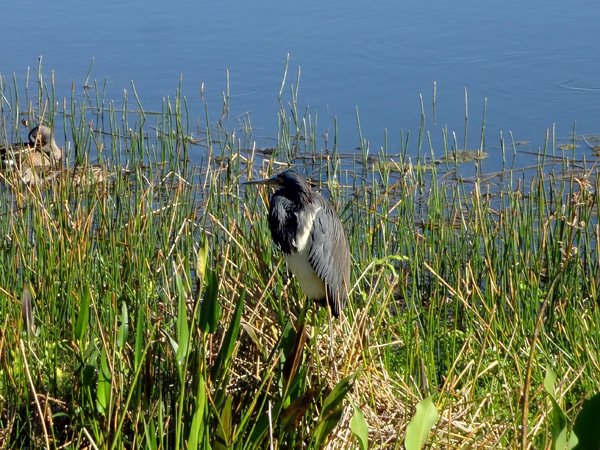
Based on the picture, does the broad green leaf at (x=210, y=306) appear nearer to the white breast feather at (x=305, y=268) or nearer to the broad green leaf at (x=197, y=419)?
the broad green leaf at (x=197, y=419)

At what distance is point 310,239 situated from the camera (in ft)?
10.2

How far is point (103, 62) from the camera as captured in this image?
780cm

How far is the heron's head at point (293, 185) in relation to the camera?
3111 mm

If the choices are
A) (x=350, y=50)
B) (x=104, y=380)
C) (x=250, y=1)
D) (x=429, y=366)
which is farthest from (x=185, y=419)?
(x=250, y=1)

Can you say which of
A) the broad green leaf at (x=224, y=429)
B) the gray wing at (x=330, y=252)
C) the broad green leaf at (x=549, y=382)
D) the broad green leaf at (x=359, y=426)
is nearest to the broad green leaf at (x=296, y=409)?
the broad green leaf at (x=224, y=429)

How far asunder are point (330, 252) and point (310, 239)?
3.6 inches

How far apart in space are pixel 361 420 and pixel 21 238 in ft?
7.54

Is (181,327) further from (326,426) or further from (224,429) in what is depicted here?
(326,426)

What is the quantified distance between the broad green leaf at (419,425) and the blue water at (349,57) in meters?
4.46

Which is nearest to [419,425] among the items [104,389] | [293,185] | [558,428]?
[558,428]

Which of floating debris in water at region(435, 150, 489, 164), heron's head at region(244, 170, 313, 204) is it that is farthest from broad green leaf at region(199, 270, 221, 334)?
floating debris in water at region(435, 150, 489, 164)

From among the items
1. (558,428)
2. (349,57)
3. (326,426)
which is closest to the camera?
(558,428)

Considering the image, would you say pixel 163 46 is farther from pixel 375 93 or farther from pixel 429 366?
pixel 429 366

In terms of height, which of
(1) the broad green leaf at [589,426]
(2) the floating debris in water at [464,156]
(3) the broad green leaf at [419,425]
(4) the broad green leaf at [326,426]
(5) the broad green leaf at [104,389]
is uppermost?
(1) the broad green leaf at [589,426]
